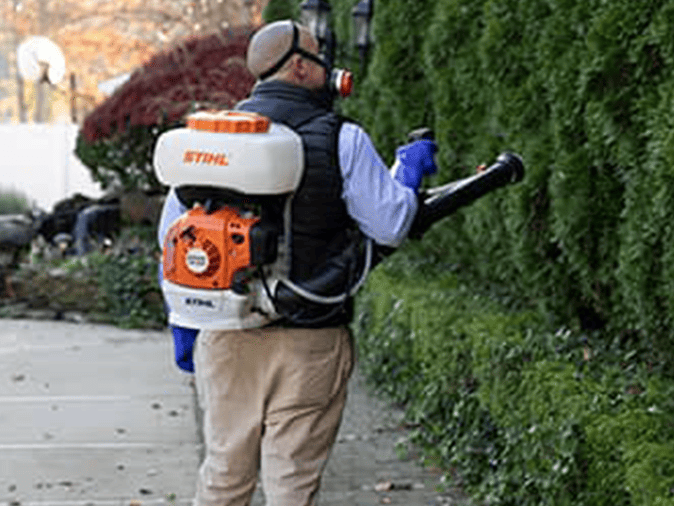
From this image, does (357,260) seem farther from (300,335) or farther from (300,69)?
(300,69)

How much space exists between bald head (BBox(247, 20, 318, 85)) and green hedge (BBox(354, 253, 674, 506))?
1.48m

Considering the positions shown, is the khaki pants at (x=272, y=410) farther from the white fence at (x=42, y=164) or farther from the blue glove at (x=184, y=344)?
the white fence at (x=42, y=164)

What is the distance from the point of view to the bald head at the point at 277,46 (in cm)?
449

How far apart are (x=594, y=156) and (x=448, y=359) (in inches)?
55.6

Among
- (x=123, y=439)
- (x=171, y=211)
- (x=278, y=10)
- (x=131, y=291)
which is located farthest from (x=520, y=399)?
(x=278, y=10)

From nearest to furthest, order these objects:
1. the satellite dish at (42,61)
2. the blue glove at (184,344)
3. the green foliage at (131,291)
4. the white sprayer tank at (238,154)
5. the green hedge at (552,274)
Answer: the white sprayer tank at (238,154) < the blue glove at (184,344) < the green hedge at (552,274) < the green foliage at (131,291) < the satellite dish at (42,61)

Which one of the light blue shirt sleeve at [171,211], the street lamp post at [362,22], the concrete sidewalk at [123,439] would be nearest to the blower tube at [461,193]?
the light blue shirt sleeve at [171,211]

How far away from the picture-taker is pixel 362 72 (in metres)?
10.7

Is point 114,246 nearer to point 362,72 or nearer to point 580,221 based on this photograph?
point 362,72

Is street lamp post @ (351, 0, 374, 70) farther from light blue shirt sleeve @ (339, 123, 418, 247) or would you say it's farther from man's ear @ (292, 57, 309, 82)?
light blue shirt sleeve @ (339, 123, 418, 247)

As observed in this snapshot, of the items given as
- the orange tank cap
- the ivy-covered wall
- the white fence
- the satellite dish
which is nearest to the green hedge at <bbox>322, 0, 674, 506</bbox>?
the ivy-covered wall

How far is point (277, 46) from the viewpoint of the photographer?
4.50 meters

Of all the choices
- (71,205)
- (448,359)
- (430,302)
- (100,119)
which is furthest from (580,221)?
(71,205)

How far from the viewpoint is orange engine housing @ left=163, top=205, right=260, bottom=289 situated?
168 inches
